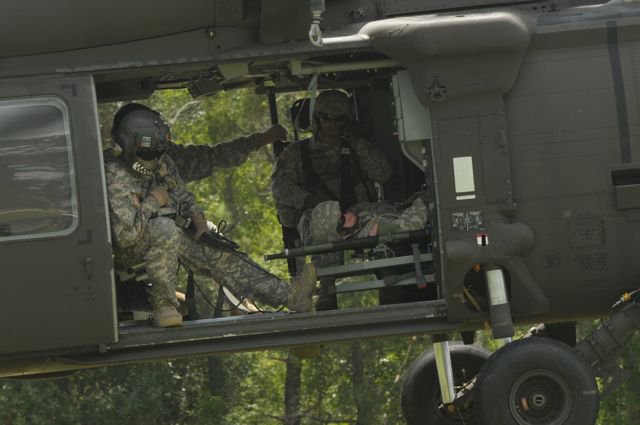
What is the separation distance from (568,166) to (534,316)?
996mm

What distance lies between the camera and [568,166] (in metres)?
8.96

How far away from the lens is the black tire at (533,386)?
28.9 ft

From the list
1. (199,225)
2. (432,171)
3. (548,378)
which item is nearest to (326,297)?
(199,225)

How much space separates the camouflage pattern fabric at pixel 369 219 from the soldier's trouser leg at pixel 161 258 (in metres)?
0.97

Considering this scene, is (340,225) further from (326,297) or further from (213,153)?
(213,153)

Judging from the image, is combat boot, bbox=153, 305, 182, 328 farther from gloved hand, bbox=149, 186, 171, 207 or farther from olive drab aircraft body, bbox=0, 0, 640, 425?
gloved hand, bbox=149, 186, 171, 207

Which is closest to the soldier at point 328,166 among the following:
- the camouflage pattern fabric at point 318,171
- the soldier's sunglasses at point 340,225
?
the camouflage pattern fabric at point 318,171

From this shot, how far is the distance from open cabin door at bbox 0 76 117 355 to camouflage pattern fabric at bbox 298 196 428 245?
152 cm

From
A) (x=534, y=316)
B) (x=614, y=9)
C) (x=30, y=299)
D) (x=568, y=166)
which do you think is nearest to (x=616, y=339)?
(x=534, y=316)

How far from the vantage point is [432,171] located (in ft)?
29.4

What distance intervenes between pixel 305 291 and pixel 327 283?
0.58 meters

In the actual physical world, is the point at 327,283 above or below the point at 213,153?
below

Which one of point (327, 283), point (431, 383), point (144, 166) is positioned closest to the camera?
point (144, 166)

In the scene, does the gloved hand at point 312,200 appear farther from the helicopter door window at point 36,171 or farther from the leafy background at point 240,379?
→ the leafy background at point 240,379
